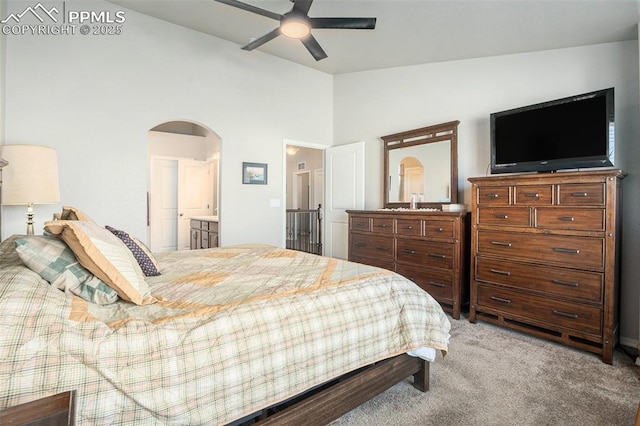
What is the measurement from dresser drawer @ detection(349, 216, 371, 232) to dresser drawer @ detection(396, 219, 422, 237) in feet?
1.45

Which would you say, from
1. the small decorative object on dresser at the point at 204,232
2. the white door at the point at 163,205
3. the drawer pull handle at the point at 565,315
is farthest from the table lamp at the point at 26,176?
the white door at the point at 163,205

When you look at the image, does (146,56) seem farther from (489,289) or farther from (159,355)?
(489,289)

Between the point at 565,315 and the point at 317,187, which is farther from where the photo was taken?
the point at 317,187

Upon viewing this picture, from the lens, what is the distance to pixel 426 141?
4000 millimetres

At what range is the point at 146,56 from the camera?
3590 millimetres

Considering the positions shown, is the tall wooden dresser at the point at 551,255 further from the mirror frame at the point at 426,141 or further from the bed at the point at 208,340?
the bed at the point at 208,340

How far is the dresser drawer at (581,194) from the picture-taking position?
2344 mm

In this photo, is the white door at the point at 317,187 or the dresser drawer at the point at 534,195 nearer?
the dresser drawer at the point at 534,195

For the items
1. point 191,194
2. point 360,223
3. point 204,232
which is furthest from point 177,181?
point 360,223

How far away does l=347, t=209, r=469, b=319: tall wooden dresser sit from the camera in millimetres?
3195

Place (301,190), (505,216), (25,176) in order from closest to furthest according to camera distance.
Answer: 1. (25,176)
2. (505,216)
3. (301,190)

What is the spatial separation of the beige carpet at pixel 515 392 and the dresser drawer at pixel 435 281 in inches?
28.8

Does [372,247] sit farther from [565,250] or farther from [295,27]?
[295,27]

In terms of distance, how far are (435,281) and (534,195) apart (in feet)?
4.10
